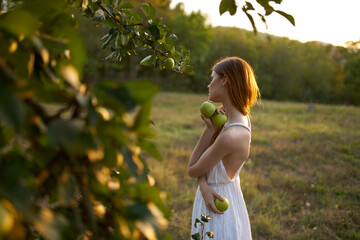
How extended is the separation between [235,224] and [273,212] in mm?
1978

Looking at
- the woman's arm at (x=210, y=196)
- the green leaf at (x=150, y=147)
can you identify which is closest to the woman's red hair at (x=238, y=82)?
the woman's arm at (x=210, y=196)

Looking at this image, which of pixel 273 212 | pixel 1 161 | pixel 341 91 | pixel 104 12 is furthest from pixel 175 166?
pixel 341 91

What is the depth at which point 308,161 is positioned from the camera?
5355mm

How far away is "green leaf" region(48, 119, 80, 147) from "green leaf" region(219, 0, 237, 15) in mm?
434

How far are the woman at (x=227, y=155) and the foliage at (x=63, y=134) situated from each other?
1181mm

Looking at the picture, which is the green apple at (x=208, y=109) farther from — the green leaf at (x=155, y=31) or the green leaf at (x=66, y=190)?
the green leaf at (x=66, y=190)

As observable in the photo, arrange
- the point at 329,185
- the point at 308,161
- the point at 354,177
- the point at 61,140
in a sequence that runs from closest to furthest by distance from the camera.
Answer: the point at 61,140 → the point at 329,185 → the point at 354,177 → the point at 308,161

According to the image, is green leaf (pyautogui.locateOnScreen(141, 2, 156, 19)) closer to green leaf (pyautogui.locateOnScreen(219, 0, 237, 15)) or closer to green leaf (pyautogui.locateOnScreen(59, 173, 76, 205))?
green leaf (pyautogui.locateOnScreen(219, 0, 237, 15))

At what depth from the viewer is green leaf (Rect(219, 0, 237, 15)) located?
23.1 inches

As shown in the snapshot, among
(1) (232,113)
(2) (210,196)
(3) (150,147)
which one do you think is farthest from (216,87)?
(3) (150,147)

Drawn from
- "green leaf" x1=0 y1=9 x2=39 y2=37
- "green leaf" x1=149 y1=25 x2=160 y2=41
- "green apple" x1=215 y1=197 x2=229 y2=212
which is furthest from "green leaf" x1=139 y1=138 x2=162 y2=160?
"green apple" x1=215 y1=197 x2=229 y2=212

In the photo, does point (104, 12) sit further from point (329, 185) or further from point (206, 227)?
point (329, 185)

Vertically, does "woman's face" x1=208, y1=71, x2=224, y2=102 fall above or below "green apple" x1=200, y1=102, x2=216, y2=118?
above

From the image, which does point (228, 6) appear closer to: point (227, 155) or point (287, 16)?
point (287, 16)
